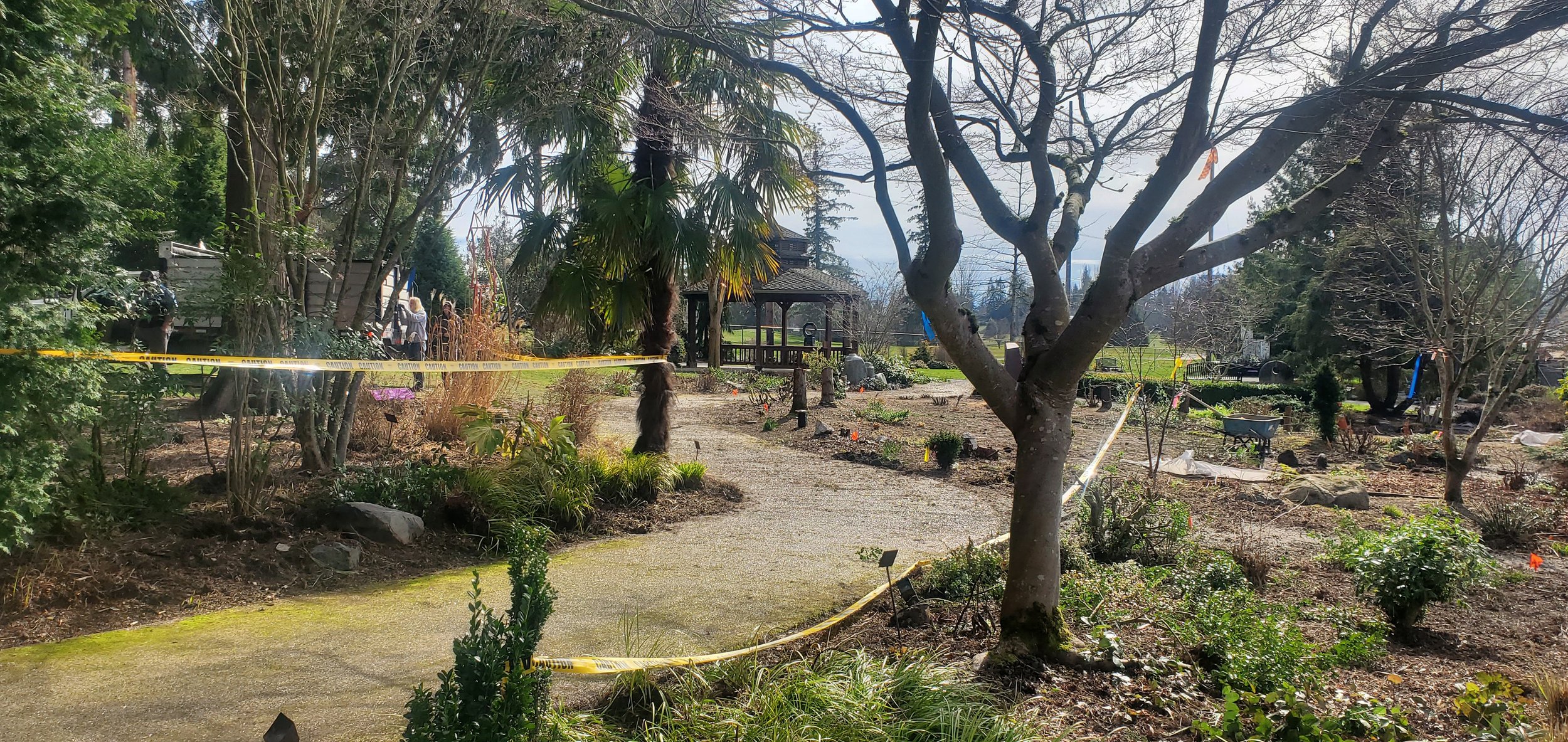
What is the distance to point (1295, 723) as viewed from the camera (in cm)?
315

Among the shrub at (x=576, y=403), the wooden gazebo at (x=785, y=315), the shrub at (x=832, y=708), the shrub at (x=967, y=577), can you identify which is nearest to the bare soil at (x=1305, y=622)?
the shrub at (x=967, y=577)

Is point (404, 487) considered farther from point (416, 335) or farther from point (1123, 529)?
point (416, 335)

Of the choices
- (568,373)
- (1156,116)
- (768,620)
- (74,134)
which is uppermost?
(1156,116)

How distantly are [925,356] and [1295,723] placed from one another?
3360cm

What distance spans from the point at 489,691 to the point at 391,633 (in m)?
2.42

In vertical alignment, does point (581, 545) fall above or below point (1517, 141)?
below

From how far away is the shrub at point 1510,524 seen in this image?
7.39 m

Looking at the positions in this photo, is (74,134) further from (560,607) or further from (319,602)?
(560,607)

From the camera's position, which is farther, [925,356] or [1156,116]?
[925,356]

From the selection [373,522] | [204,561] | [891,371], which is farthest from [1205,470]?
[891,371]

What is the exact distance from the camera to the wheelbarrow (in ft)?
41.4

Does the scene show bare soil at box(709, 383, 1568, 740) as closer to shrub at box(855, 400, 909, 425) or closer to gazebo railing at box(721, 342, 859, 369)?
shrub at box(855, 400, 909, 425)

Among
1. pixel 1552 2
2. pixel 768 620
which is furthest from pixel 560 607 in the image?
pixel 1552 2

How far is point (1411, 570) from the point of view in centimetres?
477
